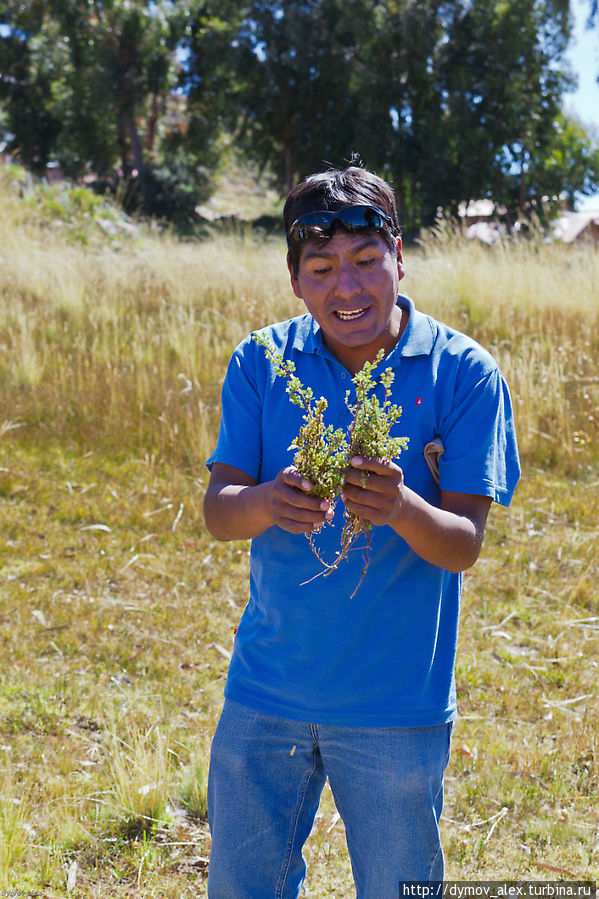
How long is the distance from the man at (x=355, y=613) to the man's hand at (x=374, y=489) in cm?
13

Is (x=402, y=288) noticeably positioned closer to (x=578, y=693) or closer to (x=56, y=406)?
(x=56, y=406)

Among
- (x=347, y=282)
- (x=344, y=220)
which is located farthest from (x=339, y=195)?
(x=347, y=282)

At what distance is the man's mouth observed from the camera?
5.80 ft

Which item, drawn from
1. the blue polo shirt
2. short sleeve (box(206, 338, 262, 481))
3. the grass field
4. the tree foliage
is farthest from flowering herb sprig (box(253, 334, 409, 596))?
the tree foliage

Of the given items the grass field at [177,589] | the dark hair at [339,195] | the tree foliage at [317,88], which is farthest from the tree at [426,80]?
the dark hair at [339,195]

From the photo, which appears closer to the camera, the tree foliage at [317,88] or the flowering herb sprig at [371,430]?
the flowering herb sprig at [371,430]

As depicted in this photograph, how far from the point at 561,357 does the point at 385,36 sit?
28.0 meters

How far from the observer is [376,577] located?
5.63ft

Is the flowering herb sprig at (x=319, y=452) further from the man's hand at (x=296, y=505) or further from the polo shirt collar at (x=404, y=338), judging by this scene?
the polo shirt collar at (x=404, y=338)

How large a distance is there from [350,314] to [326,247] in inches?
6.3

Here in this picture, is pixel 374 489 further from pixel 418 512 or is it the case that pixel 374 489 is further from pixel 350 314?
pixel 350 314

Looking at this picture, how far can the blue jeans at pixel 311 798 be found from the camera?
1.65 meters

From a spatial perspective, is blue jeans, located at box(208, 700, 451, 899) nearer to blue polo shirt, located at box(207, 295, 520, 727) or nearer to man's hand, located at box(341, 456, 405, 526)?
blue polo shirt, located at box(207, 295, 520, 727)

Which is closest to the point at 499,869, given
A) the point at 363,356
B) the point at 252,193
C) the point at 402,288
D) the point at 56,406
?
the point at 363,356
